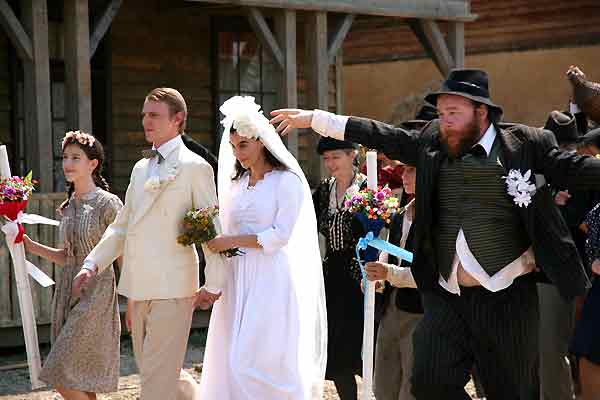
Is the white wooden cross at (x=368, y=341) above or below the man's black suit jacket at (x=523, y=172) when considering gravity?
below

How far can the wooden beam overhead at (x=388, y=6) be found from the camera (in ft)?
40.3

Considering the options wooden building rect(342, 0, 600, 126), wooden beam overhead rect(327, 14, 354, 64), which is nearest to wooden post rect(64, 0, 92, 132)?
wooden beam overhead rect(327, 14, 354, 64)

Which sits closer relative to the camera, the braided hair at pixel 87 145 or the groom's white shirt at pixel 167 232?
the groom's white shirt at pixel 167 232

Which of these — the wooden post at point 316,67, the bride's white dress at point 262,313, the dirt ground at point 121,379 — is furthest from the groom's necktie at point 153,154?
the wooden post at point 316,67

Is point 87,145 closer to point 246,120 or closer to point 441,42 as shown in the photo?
point 246,120

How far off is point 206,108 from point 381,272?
919 centimetres

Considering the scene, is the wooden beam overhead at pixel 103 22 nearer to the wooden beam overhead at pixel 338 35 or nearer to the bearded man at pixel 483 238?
the wooden beam overhead at pixel 338 35

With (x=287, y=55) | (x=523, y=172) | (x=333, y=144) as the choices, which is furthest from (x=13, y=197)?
(x=287, y=55)

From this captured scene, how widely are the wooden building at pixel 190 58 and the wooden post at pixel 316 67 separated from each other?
0.04 feet

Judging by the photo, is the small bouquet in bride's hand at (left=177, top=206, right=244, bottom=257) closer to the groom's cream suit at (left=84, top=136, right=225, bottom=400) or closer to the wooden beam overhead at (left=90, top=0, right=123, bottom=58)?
the groom's cream suit at (left=84, top=136, right=225, bottom=400)

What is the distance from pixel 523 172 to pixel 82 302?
8.97 ft

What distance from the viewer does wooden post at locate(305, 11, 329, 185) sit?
12852 millimetres

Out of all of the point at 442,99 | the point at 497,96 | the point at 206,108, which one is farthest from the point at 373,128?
the point at 497,96

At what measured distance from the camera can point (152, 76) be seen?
14.1m
